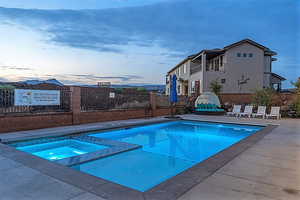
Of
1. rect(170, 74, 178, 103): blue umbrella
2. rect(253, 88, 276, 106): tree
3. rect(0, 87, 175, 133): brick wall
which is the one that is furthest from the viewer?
rect(253, 88, 276, 106): tree

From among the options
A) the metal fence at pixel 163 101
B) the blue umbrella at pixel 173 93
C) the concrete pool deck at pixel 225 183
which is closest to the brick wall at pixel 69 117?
the metal fence at pixel 163 101

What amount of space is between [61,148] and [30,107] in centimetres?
307

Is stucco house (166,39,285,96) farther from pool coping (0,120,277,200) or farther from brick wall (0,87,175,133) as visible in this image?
pool coping (0,120,277,200)

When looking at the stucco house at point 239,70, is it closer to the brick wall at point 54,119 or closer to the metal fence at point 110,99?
the metal fence at point 110,99

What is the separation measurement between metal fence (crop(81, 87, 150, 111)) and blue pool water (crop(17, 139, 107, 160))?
3486 millimetres

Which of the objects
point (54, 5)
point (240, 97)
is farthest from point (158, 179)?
point (240, 97)

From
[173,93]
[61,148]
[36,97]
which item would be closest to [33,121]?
[36,97]

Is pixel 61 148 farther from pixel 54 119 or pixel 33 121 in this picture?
pixel 54 119

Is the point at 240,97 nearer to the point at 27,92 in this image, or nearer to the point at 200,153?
the point at 200,153

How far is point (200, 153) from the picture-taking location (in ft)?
21.2

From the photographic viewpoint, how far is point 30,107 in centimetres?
844

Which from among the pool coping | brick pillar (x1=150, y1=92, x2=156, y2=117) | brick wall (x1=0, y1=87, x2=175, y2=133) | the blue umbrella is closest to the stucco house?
the blue umbrella

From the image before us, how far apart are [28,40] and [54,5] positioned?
2815mm

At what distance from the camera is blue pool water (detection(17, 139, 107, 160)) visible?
6.12m
